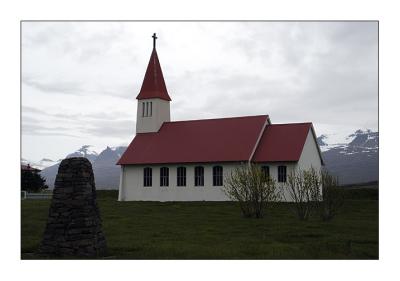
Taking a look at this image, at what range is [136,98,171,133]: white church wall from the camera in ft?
163

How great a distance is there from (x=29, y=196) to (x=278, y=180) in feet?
73.5

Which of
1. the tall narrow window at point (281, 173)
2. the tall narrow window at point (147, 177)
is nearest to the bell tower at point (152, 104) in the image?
the tall narrow window at point (147, 177)

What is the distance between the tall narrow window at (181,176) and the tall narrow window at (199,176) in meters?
1.06

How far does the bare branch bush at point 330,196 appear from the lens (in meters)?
26.0

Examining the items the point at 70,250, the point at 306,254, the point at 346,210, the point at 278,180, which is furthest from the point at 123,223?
the point at 278,180

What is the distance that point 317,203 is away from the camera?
2659cm

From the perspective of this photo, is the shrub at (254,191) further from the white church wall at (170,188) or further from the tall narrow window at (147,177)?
the tall narrow window at (147,177)

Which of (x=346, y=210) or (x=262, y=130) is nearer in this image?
(x=346, y=210)

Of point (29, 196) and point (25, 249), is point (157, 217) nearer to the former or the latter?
point (25, 249)

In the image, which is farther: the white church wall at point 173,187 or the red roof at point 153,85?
the red roof at point 153,85

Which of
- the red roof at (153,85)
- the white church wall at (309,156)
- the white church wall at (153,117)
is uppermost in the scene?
the red roof at (153,85)

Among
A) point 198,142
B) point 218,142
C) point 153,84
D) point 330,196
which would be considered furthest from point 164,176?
point 330,196

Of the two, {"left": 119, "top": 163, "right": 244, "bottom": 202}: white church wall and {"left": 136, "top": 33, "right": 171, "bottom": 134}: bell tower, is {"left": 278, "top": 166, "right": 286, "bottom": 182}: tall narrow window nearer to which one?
{"left": 119, "top": 163, "right": 244, "bottom": 202}: white church wall

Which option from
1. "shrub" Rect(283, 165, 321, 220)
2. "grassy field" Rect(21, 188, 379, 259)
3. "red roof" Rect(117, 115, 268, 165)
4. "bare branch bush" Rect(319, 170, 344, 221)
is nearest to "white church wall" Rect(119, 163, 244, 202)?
"red roof" Rect(117, 115, 268, 165)
